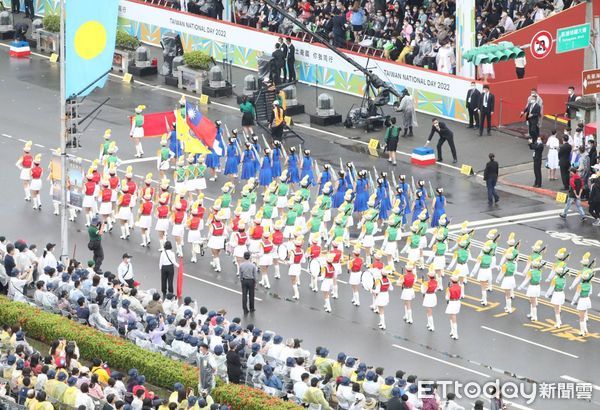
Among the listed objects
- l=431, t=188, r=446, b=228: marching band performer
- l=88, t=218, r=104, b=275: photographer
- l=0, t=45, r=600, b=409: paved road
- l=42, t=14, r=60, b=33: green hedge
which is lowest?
l=0, t=45, r=600, b=409: paved road

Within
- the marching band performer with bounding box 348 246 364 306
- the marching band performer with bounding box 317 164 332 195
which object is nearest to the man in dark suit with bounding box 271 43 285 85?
the marching band performer with bounding box 317 164 332 195

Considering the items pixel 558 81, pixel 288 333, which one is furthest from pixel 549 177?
pixel 288 333

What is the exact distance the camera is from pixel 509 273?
4319 cm

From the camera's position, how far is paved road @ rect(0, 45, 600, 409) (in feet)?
132

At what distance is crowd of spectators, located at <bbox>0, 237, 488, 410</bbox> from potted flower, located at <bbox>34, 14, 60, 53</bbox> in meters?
26.6

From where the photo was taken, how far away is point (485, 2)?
62969mm

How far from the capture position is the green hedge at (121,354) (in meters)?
35.8

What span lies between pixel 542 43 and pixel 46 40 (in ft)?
72.9

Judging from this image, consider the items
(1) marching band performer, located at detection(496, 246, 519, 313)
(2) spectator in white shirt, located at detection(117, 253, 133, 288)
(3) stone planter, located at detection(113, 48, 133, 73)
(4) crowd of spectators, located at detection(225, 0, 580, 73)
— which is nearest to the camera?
(2) spectator in white shirt, located at detection(117, 253, 133, 288)

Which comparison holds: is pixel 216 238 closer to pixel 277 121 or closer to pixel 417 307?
pixel 417 307

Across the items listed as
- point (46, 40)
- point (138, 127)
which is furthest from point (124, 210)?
point (46, 40)

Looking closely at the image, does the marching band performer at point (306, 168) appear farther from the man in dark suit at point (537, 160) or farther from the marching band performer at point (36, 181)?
the marching band performer at point (36, 181)

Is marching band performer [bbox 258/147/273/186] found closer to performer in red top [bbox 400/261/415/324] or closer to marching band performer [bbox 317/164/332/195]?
marching band performer [bbox 317/164/332/195]

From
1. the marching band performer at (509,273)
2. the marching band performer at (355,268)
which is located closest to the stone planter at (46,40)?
the marching band performer at (355,268)
